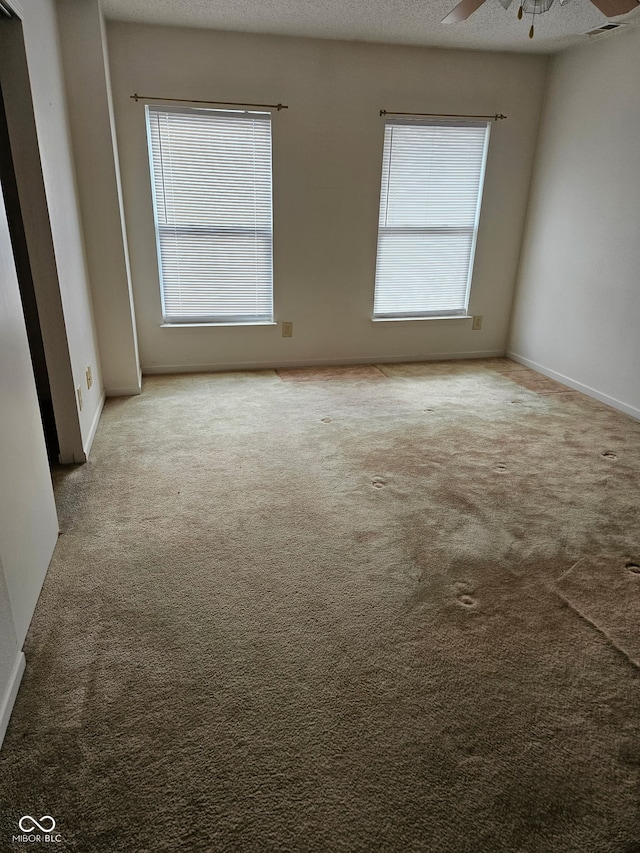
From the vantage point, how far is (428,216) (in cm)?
460

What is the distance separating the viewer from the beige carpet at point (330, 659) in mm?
1201

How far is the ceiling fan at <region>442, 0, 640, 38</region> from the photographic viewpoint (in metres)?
2.36

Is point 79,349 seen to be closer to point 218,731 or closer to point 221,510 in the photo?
point 221,510

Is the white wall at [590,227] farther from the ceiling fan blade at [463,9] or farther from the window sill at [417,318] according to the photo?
the ceiling fan blade at [463,9]

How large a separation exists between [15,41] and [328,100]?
245cm

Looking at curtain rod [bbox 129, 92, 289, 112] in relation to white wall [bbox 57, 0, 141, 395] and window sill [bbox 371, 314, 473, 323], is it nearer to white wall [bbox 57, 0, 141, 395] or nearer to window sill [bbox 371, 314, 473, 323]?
white wall [bbox 57, 0, 141, 395]

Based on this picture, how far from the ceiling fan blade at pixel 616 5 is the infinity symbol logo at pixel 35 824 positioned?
3569 mm

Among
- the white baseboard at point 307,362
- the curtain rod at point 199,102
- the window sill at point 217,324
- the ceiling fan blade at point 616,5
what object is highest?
the ceiling fan blade at point 616,5

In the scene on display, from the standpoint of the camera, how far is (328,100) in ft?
13.4

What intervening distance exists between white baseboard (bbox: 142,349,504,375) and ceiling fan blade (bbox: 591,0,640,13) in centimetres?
289

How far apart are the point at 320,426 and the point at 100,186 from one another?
7.22 ft

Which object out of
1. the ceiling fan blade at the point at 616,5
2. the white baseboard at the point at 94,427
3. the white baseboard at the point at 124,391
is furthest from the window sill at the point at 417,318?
the ceiling fan blade at the point at 616,5

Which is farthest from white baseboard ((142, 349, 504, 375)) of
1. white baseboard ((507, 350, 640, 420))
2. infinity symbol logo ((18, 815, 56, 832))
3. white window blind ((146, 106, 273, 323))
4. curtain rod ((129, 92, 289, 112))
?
infinity symbol logo ((18, 815, 56, 832))

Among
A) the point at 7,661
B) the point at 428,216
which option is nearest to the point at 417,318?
the point at 428,216
